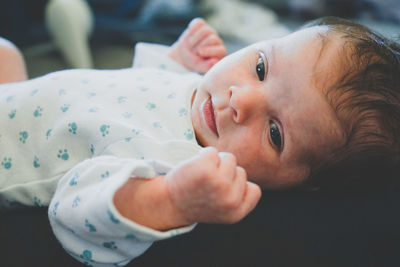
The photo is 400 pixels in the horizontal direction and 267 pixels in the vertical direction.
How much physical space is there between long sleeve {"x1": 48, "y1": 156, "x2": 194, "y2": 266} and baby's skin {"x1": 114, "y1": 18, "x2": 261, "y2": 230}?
0.02m

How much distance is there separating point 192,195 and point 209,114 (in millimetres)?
286

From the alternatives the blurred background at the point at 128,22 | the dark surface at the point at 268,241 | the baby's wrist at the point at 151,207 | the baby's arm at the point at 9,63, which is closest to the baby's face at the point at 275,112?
the dark surface at the point at 268,241

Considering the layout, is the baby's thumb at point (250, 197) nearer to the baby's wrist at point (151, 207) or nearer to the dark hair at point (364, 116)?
the baby's wrist at point (151, 207)

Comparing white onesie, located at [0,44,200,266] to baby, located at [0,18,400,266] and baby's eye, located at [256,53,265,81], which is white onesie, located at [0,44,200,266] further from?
baby's eye, located at [256,53,265,81]

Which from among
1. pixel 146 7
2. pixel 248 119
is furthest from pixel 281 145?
pixel 146 7

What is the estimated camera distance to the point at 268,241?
54 cm

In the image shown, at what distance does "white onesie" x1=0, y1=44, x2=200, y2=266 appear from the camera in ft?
1.59

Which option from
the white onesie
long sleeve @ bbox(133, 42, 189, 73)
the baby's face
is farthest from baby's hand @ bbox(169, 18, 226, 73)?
the baby's face

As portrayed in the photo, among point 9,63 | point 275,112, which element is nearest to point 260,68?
point 275,112

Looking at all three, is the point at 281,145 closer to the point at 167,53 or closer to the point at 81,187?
the point at 81,187

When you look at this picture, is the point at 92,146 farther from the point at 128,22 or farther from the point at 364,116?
the point at 128,22

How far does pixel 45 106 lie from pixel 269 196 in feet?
1.63

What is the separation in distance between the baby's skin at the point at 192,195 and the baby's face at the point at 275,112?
180 millimetres

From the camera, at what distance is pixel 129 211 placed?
19.1 inches
